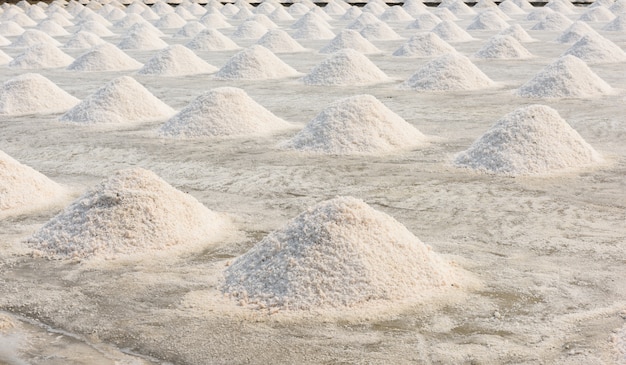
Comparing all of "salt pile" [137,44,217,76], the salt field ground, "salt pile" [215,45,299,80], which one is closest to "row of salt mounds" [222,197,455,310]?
the salt field ground

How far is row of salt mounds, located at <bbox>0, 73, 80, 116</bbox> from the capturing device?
9453 mm

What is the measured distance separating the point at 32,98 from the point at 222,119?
2.77m

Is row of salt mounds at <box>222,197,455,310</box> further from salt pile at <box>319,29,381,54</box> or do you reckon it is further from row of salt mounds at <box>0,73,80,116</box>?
salt pile at <box>319,29,381,54</box>

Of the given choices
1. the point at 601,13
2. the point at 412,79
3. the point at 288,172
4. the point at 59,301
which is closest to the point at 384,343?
the point at 59,301

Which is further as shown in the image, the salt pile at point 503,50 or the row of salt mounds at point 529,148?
the salt pile at point 503,50

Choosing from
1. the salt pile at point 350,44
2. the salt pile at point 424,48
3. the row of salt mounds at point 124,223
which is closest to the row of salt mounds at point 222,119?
the row of salt mounds at point 124,223

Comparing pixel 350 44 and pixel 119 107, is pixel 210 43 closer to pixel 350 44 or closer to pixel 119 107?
pixel 350 44

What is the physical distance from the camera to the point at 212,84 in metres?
11.6

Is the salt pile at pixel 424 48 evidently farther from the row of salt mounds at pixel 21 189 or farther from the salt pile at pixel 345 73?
the row of salt mounds at pixel 21 189

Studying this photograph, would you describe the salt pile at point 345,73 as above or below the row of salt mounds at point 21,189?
below

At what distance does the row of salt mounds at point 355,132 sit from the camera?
7.11m

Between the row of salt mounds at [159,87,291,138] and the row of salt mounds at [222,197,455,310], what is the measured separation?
3978 mm

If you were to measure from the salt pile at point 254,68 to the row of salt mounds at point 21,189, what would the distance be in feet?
20.3

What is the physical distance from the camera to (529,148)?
6.36 metres
